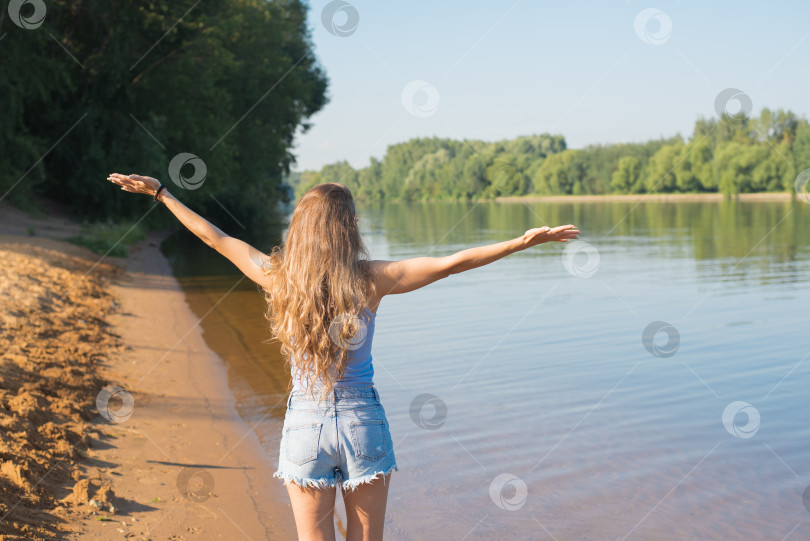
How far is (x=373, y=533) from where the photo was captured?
10.1ft

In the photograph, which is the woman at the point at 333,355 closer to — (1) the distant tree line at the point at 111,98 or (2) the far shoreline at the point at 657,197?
(1) the distant tree line at the point at 111,98

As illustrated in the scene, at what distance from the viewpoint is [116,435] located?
6.69 m

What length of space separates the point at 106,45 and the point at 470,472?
96.2 ft

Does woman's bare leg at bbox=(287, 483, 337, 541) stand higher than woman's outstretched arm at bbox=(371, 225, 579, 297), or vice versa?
woman's outstretched arm at bbox=(371, 225, 579, 297)

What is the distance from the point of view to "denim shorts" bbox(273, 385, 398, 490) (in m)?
2.97

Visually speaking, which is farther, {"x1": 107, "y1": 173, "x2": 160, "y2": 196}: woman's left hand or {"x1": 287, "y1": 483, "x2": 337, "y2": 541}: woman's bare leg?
{"x1": 107, "y1": 173, "x2": 160, "y2": 196}: woman's left hand

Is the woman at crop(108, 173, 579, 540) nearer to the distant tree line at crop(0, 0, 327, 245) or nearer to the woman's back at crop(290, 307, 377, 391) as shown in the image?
the woman's back at crop(290, 307, 377, 391)

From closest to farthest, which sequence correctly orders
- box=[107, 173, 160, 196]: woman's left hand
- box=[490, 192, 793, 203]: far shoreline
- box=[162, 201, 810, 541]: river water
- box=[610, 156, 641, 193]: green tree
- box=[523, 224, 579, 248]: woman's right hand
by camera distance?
box=[523, 224, 579, 248]: woman's right hand, box=[107, 173, 160, 196]: woman's left hand, box=[162, 201, 810, 541]: river water, box=[490, 192, 793, 203]: far shoreline, box=[610, 156, 641, 193]: green tree

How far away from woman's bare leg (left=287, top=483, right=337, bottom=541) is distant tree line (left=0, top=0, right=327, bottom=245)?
75.5 ft

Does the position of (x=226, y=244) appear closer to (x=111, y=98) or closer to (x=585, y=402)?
(x=585, y=402)

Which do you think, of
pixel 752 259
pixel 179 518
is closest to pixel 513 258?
pixel 752 259

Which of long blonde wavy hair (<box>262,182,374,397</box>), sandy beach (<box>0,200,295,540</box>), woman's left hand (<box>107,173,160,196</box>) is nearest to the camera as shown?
long blonde wavy hair (<box>262,182,374,397</box>)

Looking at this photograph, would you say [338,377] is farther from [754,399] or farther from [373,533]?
[754,399]

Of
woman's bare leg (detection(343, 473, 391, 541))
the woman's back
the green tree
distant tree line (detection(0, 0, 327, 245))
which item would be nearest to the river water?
woman's bare leg (detection(343, 473, 391, 541))
